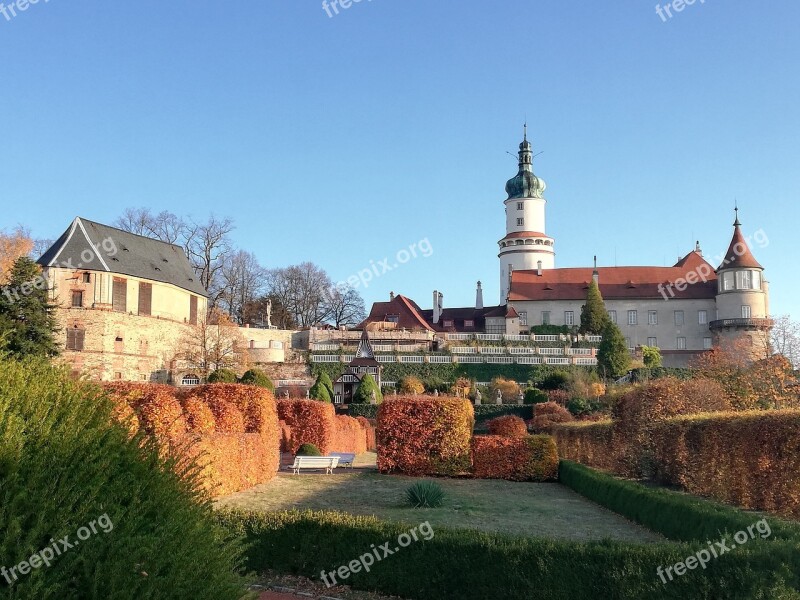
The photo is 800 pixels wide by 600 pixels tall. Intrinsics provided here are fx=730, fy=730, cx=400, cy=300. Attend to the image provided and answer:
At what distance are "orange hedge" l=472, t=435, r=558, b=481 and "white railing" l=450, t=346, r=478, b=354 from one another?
40.2m

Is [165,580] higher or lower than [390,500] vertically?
higher

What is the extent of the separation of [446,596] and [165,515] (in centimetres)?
578

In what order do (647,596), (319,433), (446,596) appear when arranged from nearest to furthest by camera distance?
(647,596) < (446,596) < (319,433)

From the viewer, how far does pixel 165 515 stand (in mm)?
4074

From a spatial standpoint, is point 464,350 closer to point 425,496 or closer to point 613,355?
point 613,355

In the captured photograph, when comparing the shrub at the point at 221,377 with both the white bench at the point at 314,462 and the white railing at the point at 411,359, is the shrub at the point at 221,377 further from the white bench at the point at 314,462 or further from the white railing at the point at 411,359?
the white bench at the point at 314,462

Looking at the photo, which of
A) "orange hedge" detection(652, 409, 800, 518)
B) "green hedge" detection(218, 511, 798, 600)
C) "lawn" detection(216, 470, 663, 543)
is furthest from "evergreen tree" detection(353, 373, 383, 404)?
"green hedge" detection(218, 511, 798, 600)

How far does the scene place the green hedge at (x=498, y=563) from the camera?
7.27 metres

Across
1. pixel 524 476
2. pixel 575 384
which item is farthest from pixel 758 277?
pixel 524 476

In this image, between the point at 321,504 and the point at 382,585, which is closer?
the point at 382,585

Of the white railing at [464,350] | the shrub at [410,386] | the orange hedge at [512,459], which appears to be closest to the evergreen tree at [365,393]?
the shrub at [410,386]

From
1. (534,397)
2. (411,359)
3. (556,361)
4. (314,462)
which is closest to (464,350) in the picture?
(411,359)

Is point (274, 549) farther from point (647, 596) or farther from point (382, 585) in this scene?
point (647, 596)

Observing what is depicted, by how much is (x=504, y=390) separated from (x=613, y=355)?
11.3 meters
